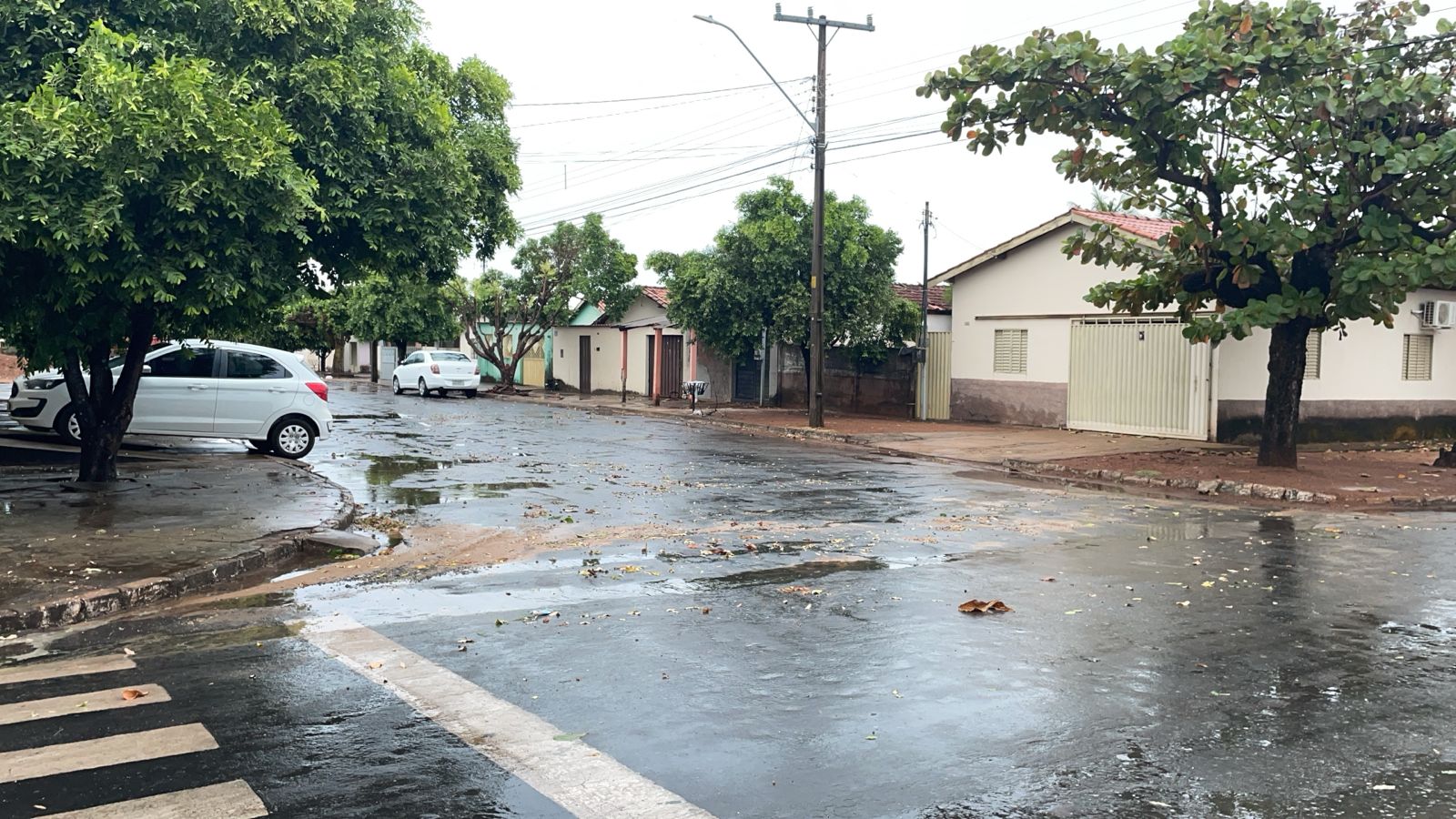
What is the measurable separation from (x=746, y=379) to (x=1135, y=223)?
13.3 m

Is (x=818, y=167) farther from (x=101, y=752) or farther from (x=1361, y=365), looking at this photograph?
(x=101, y=752)

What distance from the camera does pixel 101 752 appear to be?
16.5 feet

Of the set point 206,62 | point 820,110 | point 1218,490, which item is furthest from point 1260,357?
point 206,62

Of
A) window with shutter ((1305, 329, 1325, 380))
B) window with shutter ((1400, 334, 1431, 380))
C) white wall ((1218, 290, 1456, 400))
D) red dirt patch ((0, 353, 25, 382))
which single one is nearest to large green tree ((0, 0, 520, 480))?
white wall ((1218, 290, 1456, 400))

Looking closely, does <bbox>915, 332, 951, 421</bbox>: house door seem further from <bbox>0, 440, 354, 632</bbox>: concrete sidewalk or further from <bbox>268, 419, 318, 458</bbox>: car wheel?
<bbox>0, 440, 354, 632</bbox>: concrete sidewalk

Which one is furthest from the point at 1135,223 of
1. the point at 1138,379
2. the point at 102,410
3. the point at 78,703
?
the point at 78,703

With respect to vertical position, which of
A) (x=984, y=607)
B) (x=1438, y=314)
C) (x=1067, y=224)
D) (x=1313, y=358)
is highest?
(x=1067, y=224)

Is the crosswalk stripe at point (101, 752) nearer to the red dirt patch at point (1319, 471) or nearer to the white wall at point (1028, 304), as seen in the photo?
the red dirt patch at point (1319, 471)

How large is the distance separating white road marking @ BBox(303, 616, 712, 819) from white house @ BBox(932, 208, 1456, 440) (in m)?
18.7

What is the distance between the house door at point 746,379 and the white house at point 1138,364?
8655 mm

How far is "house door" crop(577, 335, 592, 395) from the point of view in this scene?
43969 mm

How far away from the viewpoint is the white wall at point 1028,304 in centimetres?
2517

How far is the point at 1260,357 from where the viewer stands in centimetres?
2266

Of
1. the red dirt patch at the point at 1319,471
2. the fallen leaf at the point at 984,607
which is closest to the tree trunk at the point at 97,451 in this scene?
the fallen leaf at the point at 984,607
